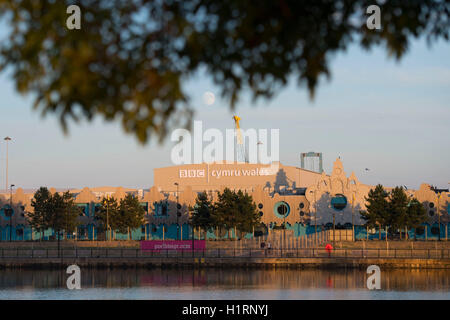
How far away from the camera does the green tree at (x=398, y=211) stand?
91375 millimetres

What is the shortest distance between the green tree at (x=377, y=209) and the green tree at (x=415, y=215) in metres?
3.09

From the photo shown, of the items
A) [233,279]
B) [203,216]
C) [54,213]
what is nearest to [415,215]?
[203,216]

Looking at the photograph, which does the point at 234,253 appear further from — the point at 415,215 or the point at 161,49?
the point at 161,49

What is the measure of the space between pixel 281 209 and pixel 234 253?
23532 millimetres

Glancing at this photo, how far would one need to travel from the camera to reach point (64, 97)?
8.16 m

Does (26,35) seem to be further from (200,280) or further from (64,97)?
(200,280)

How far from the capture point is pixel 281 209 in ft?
335

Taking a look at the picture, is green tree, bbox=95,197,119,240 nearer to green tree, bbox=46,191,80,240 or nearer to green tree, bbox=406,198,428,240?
green tree, bbox=46,191,80,240

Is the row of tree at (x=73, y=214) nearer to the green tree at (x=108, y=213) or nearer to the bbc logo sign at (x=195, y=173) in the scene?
the green tree at (x=108, y=213)

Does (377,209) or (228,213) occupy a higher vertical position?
(377,209)

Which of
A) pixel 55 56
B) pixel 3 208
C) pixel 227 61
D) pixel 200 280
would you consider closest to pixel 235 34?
pixel 227 61

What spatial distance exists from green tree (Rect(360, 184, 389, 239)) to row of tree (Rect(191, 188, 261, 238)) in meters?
14.6

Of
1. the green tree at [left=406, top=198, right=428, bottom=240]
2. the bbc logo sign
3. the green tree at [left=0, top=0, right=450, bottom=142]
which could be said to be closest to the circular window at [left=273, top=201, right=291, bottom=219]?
the green tree at [left=406, top=198, right=428, bottom=240]

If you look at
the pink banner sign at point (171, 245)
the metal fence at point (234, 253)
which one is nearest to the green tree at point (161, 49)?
the metal fence at point (234, 253)
